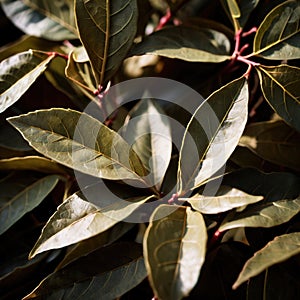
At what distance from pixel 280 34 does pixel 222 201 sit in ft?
0.93

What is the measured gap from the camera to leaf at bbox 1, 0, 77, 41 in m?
0.88

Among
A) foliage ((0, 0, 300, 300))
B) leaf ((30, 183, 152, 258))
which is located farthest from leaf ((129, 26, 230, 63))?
leaf ((30, 183, 152, 258))

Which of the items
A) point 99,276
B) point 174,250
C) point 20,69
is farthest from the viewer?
point 20,69

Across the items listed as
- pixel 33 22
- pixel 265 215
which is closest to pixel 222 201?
pixel 265 215

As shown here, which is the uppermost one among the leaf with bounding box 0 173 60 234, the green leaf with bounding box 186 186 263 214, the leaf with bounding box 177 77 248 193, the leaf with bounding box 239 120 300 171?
the leaf with bounding box 177 77 248 193

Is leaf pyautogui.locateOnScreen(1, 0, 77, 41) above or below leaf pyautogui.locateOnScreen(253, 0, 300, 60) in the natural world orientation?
above

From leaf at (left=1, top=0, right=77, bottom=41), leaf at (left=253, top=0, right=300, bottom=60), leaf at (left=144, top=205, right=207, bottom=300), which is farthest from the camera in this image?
leaf at (left=1, top=0, right=77, bottom=41)

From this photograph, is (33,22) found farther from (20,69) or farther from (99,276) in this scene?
(99,276)

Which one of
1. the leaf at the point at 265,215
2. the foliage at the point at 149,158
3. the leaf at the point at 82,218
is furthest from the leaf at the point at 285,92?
the leaf at the point at 82,218

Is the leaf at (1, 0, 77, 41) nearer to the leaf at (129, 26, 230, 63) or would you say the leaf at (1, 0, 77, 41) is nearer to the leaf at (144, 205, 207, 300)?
the leaf at (129, 26, 230, 63)

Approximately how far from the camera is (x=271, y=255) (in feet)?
1.84

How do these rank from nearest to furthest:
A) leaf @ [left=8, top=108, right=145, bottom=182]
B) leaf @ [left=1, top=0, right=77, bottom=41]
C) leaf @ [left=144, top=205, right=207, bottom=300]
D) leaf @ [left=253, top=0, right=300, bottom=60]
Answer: leaf @ [left=144, top=205, right=207, bottom=300]
leaf @ [left=8, top=108, right=145, bottom=182]
leaf @ [left=253, top=0, right=300, bottom=60]
leaf @ [left=1, top=0, right=77, bottom=41]

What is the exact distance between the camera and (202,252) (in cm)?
54

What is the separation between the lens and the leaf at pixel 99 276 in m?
0.64
